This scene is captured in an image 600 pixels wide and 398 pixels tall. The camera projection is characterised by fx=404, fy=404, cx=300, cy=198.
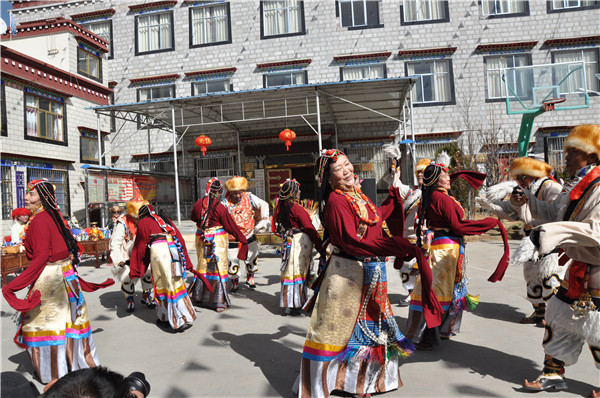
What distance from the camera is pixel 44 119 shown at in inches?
622

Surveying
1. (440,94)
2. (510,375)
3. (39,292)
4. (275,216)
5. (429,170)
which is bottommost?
(510,375)

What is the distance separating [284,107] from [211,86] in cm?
520

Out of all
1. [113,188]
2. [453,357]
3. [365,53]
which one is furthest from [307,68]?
[453,357]

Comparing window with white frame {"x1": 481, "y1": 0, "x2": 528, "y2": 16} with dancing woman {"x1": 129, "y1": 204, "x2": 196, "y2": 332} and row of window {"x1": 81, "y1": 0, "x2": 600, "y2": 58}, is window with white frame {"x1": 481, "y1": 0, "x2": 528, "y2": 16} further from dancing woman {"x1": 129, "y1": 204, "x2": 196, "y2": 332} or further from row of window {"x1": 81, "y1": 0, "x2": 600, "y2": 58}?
dancing woman {"x1": 129, "y1": 204, "x2": 196, "y2": 332}

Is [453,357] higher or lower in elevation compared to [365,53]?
lower

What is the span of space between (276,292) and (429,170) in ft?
13.3

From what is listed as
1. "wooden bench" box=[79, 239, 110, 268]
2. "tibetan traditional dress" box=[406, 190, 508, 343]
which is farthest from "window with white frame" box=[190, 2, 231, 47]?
"tibetan traditional dress" box=[406, 190, 508, 343]

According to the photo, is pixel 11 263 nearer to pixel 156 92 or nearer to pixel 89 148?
pixel 89 148

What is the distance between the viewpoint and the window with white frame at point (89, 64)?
18.3m

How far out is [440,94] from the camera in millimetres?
17844

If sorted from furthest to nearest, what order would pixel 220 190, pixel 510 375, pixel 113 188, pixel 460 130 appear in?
A: pixel 460 130 → pixel 113 188 → pixel 220 190 → pixel 510 375

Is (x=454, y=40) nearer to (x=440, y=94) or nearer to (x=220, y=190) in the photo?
(x=440, y=94)

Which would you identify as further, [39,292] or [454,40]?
[454,40]

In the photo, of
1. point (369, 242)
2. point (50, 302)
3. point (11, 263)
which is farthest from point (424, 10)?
point (50, 302)
